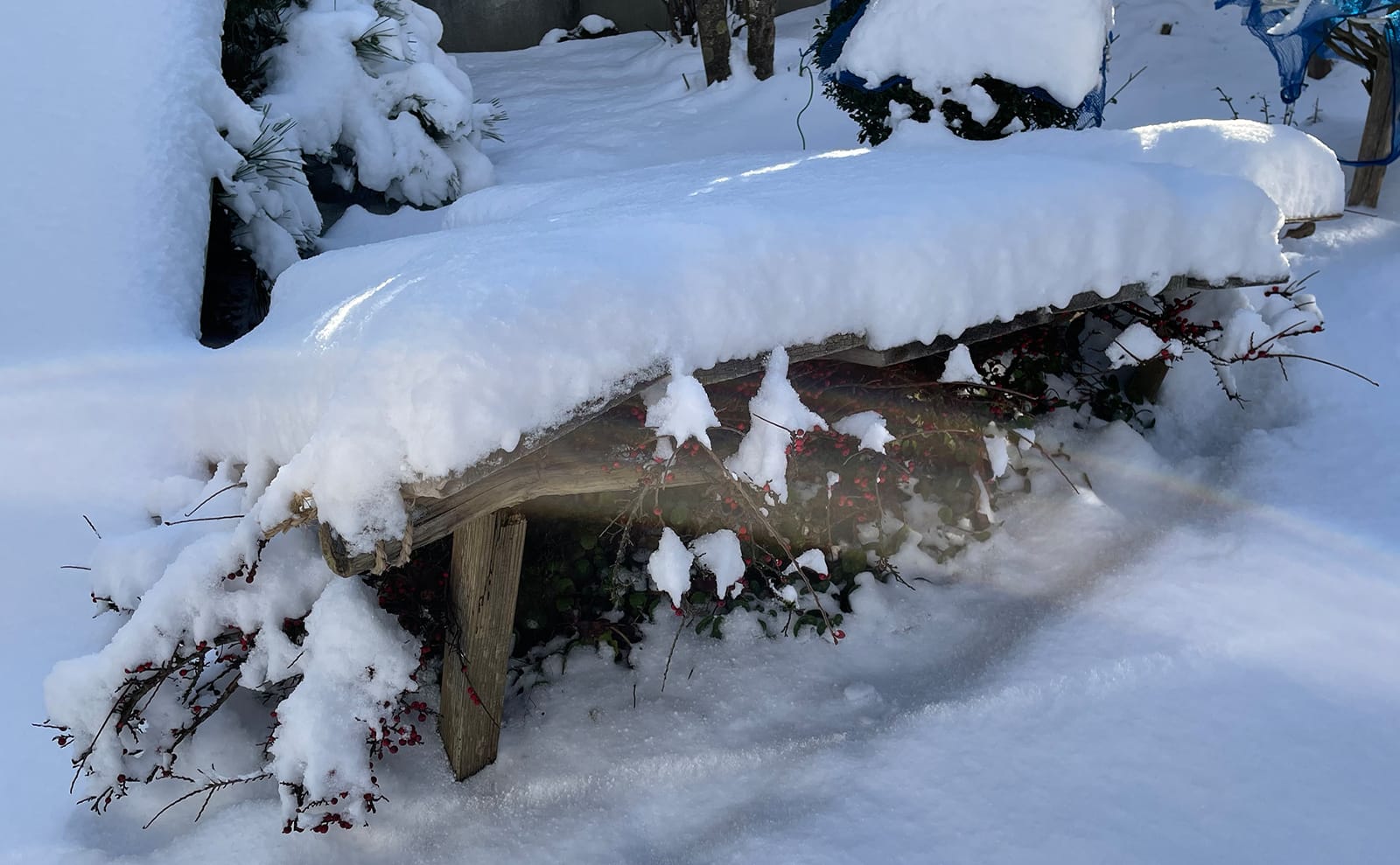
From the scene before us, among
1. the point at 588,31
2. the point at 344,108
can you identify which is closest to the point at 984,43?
the point at 344,108

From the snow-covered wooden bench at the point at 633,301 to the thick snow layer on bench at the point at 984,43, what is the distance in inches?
34.3

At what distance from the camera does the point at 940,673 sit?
2.40 m

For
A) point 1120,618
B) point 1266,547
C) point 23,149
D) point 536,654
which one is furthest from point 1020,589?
point 23,149

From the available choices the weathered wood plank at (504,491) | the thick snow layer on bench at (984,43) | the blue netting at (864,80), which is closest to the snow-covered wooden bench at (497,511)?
the weathered wood plank at (504,491)

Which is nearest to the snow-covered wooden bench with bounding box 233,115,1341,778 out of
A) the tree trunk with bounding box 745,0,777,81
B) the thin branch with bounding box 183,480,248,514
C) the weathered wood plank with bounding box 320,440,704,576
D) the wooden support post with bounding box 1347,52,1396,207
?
the weathered wood plank with bounding box 320,440,704,576

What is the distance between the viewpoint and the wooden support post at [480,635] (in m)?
1.97

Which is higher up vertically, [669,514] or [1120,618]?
[669,514]

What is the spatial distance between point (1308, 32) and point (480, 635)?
4.16 m

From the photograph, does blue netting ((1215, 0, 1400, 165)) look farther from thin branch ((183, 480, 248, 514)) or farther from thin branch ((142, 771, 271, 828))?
thin branch ((142, 771, 271, 828))

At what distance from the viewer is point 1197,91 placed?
17.9 feet

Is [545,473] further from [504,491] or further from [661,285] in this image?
[661,285]

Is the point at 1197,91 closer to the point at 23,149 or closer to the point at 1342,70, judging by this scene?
the point at 1342,70

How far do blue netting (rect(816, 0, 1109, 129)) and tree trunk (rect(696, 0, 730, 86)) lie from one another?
1.91 m

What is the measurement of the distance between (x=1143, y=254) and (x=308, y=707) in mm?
2110
